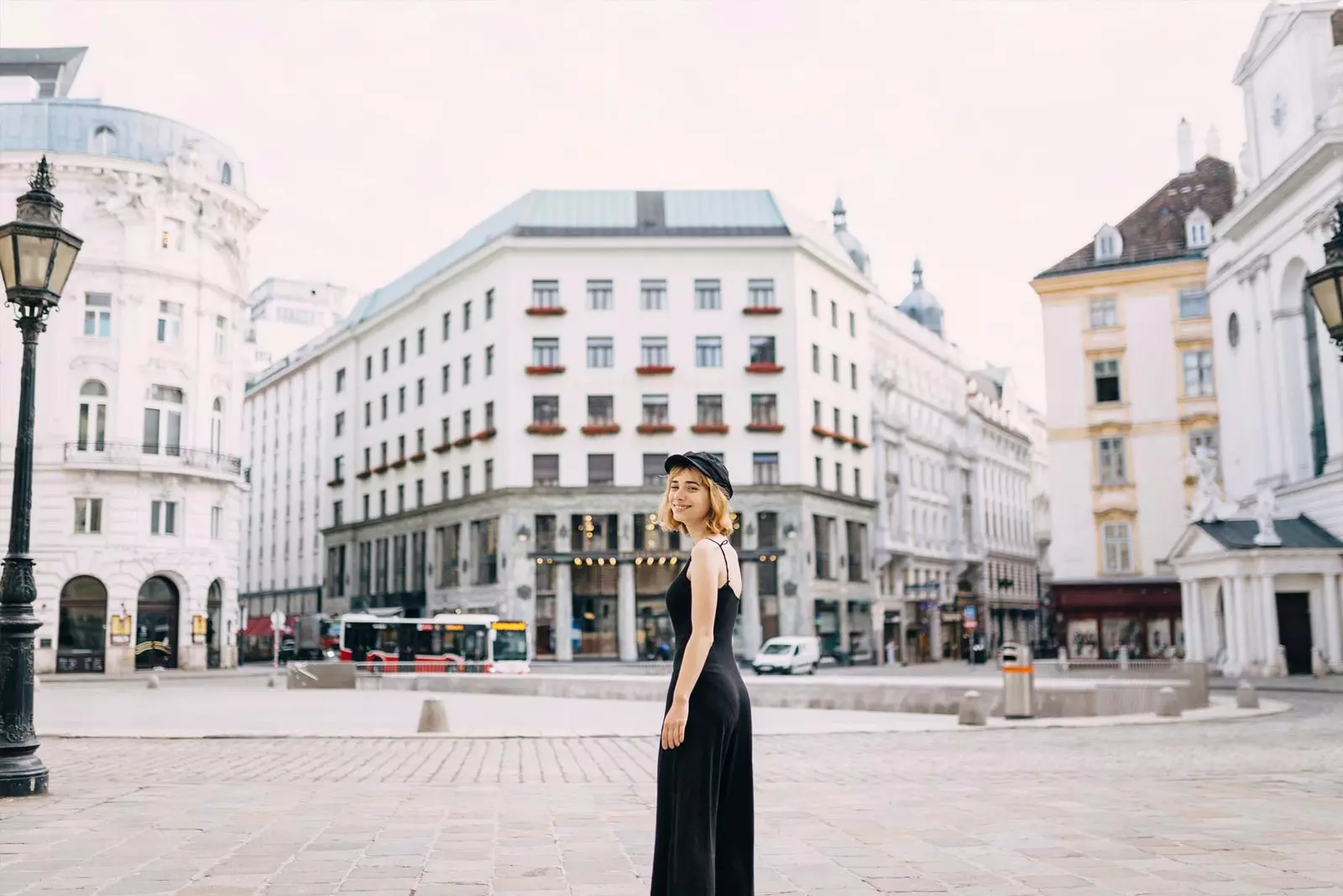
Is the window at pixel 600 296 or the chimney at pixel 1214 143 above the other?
the chimney at pixel 1214 143

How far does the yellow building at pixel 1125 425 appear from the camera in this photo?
53.4 meters

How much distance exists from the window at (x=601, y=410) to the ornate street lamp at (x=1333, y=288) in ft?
147

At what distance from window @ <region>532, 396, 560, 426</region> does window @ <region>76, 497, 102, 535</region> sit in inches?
721

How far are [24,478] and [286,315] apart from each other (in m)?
104

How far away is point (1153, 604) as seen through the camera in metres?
53.1

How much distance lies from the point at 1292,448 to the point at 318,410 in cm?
5698

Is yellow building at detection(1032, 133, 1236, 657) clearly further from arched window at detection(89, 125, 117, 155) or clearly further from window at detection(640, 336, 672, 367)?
arched window at detection(89, 125, 117, 155)

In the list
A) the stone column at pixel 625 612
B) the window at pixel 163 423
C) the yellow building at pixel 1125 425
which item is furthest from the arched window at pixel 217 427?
the yellow building at pixel 1125 425

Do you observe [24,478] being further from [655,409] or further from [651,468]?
[655,409]

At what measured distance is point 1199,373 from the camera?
54062 mm

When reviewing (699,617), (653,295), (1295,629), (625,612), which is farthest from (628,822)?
(653,295)

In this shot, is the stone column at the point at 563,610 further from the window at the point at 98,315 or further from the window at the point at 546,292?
the window at the point at 98,315

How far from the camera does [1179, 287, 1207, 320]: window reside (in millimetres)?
54156

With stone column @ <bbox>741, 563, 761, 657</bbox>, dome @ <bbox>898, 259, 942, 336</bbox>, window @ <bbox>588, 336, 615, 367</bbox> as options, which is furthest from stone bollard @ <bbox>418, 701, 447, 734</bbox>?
dome @ <bbox>898, 259, 942, 336</bbox>
